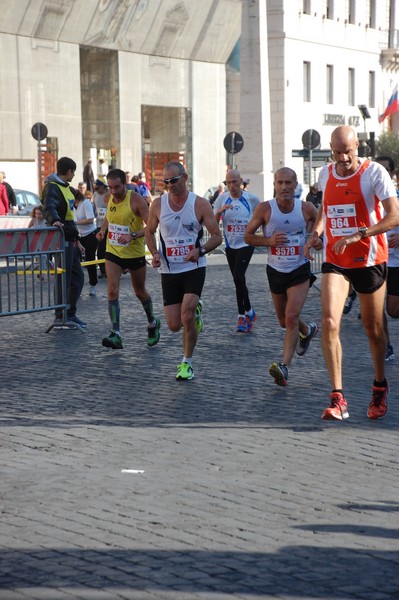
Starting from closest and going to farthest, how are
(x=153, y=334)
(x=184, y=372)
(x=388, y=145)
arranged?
(x=184, y=372), (x=153, y=334), (x=388, y=145)

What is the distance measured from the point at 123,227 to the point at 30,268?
5.67ft

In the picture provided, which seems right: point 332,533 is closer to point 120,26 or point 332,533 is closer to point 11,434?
point 11,434

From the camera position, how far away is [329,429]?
7914mm

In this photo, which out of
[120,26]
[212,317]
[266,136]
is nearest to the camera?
[212,317]

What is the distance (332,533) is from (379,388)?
2.94m

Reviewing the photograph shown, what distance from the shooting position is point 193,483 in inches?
253

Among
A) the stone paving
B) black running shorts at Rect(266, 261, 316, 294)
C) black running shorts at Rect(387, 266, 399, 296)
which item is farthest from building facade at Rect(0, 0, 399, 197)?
the stone paving

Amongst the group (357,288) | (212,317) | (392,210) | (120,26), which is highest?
(120,26)

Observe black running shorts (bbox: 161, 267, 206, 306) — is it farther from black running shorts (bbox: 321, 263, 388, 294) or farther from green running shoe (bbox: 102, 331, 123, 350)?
black running shorts (bbox: 321, 263, 388, 294)

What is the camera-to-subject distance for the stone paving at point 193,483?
192 inches

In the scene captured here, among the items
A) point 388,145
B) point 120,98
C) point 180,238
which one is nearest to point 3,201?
point 120,98

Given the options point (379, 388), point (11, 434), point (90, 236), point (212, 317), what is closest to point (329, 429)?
point (379, 388)

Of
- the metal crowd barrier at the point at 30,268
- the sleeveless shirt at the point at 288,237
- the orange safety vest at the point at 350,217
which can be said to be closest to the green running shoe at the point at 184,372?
the sleeveless shirt at the point at 288,237

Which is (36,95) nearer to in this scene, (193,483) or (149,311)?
(149,311)
